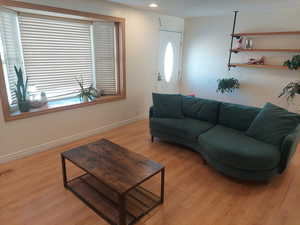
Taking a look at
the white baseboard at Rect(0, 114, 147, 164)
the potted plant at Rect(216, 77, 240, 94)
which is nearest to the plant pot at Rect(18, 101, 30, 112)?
the white baseboard at Rect(0, 114, 147, 164)

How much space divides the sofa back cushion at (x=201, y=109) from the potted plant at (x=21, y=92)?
8.19 ft

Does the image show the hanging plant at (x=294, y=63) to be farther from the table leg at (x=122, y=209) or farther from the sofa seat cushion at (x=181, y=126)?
the table leg at (x=122, y=209)

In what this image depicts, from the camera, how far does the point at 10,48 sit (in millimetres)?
2809

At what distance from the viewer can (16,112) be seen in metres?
2.90

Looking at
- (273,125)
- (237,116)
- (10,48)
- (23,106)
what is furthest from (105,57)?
(273,125)

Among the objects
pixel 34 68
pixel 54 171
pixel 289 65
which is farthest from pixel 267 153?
pixel 34 68

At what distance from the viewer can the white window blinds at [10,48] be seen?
106 inches

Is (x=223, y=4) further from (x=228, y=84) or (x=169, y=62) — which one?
(x=169, y=62)

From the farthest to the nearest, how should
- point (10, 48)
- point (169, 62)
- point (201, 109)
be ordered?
point (169, 62)
point (201, 109)
point (10, 48)

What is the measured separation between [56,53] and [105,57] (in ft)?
2.91

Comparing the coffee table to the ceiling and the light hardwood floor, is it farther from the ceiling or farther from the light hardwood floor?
the ceiling

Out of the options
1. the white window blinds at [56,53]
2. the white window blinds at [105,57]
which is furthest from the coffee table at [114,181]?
the white window blinds at [105,57]

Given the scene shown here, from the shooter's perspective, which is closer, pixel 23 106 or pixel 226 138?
pixel 226 138

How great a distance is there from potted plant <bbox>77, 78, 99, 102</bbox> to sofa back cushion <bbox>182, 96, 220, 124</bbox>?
167cm
